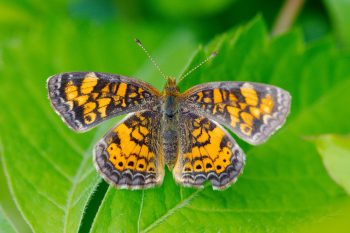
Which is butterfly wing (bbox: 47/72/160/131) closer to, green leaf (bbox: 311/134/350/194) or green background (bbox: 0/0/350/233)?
green background (bbox: 0/0/350/233)

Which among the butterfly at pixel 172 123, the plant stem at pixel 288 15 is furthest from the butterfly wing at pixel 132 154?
the plant stem at pixel 288 15

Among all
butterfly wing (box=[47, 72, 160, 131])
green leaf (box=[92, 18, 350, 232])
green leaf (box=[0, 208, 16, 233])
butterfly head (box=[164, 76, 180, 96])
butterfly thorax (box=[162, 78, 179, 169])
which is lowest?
green leaf (box=[92, 18, 350, 232])

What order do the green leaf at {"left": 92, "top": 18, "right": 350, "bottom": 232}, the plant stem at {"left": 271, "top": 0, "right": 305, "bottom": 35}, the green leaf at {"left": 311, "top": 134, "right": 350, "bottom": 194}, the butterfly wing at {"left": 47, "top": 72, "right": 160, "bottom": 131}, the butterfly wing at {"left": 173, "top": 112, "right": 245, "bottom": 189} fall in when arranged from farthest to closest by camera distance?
the plant stem at {"left": 271, "top": 0, "right": 305, "bottom": 35} < the butterfly wing at {"left": 47, "top": 72, "right": 160, "bottom": 131} < the butterfly wing at {"left": 173, "top": 112, "right": 245, "bottom": 189} < the green leaf at {"left": 92, "top": 18, "right": 350, "bottom": 232} < the green leaf at {"left": 311, "top": 134, "right": 350, "bottom": 194}

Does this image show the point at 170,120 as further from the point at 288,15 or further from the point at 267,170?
the point at 288,15

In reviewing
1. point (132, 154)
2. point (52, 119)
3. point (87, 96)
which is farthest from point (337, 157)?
point (52, 119)

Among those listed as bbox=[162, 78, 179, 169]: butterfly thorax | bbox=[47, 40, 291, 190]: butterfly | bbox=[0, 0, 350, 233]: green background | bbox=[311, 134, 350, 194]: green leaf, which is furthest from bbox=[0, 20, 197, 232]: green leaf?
bbox=[311, 134, 350, 194]: green leaf

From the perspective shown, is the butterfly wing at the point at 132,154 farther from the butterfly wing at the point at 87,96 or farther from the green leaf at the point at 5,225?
the green leaf at the point at 5,225
